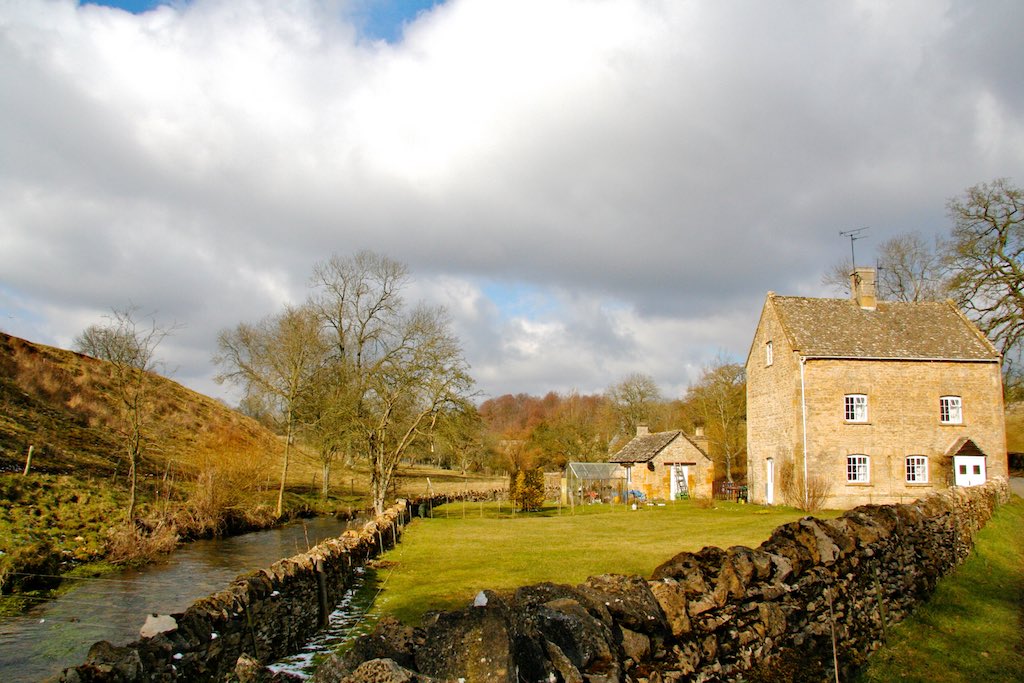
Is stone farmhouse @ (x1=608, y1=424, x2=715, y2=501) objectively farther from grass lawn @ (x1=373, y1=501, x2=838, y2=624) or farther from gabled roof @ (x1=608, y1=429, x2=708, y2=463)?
grass lawn @ (x1=373, y1=501, x2=838, y2=624)

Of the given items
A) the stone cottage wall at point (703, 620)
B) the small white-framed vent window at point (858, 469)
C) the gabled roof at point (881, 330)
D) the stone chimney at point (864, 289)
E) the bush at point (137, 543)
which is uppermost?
the stone chimney at point (864, 289)

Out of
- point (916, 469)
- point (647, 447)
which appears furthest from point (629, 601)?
point (647, 447)

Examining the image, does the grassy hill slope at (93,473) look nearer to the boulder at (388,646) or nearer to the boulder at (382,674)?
the boulder at (388,646)

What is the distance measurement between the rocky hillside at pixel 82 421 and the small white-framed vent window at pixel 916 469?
32.0m

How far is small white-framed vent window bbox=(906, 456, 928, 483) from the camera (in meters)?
31.2

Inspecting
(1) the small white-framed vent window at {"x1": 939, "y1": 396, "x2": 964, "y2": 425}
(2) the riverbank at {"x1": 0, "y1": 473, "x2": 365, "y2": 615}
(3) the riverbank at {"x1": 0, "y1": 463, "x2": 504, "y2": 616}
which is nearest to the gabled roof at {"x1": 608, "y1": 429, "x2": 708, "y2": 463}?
(1) the small white-framed vent window at {"x1": 939, "y1": 396, "x2": 964, "y2": 425}

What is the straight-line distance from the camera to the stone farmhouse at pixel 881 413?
30.9 metres

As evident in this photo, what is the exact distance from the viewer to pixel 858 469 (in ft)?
102

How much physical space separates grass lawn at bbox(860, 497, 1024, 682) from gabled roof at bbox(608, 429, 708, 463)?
30.7m

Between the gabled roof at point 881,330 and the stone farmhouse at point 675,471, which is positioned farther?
the stone farmhouse at point 675,471

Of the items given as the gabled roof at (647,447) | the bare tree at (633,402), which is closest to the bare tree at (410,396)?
the gabled roof at (647,447)

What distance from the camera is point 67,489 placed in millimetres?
22406

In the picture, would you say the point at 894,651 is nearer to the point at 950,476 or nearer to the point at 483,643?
the point at 483,643

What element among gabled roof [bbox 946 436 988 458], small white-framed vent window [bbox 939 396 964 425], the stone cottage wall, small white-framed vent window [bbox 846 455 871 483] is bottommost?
the stone cottage wall
